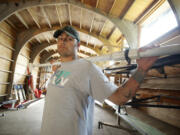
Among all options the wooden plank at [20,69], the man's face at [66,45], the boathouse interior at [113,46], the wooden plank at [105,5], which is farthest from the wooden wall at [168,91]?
the wooden plank at [20,69]

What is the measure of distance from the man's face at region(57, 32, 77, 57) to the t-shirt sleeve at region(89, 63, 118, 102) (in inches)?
19.3

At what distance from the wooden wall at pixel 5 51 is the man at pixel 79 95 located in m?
6.55

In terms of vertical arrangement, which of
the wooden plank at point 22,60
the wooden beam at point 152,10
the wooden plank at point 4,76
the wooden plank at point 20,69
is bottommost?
the wooden plank at point 4,76

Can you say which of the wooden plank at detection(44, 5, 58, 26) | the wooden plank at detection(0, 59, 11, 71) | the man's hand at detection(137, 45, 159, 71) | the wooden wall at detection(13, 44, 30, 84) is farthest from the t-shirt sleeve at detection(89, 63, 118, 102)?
the wooden wall at detection(13, 44, 30, 84)

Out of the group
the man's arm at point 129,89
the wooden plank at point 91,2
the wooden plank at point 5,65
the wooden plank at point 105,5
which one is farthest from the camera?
the wooden plank at point 5,65

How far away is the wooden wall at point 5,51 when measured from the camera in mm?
5926

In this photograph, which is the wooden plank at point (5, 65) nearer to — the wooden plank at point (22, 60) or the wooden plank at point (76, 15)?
the wooden plank at point (22, 60)

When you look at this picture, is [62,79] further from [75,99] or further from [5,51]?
[5,51]

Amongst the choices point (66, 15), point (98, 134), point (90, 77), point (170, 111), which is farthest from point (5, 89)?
point (170, 111)

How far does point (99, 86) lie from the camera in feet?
3.30

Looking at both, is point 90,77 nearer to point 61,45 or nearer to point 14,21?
point 61,45

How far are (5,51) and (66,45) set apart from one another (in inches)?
261

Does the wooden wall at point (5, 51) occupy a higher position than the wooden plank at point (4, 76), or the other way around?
the wooden wall at point (5, 51)

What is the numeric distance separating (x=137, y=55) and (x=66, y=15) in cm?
614
